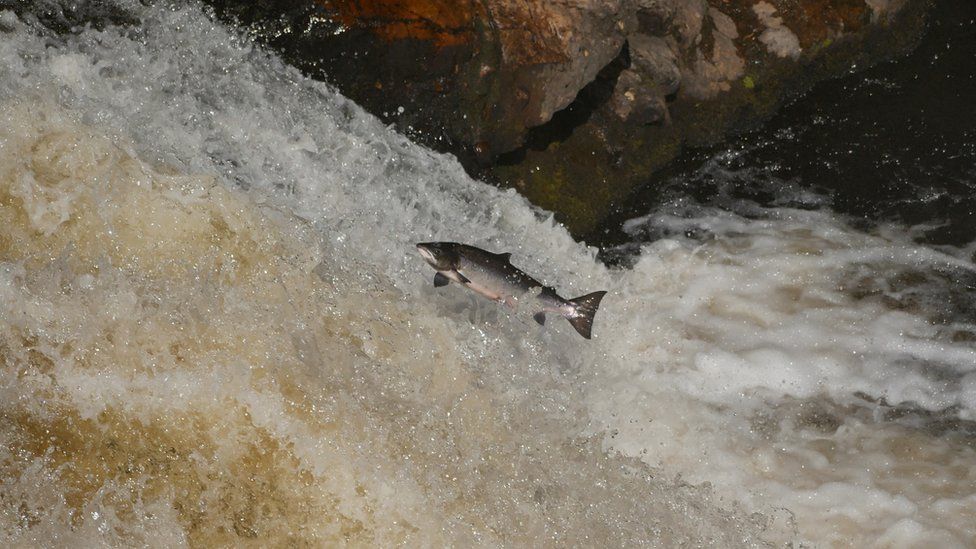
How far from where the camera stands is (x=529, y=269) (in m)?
4.50

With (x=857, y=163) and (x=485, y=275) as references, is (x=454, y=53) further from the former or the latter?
(x=857, y=163)

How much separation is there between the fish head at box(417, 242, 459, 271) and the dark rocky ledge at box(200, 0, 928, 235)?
97 centimetres

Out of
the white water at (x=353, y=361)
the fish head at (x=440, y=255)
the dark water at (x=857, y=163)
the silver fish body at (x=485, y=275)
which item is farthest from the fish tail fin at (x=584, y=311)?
the dark water at (x=857, y=163)

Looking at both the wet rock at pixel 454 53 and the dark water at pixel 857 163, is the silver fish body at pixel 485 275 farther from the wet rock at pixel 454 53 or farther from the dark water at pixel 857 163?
the dark water at pixel 857 163

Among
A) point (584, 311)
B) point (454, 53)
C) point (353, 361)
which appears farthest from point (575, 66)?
point (353, 361)

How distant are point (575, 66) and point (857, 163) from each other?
1.91 m

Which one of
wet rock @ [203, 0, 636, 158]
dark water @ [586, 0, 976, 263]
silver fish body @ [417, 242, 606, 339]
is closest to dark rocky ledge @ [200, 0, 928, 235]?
wet rock @ [203, 0, 636, 158]

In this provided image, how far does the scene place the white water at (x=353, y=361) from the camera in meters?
3.52

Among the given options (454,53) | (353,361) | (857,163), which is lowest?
(353,361)

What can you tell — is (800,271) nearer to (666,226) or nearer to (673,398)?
(666,226)

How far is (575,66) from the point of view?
4.49 metres

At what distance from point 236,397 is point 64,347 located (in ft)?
2.39

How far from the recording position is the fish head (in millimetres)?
3611

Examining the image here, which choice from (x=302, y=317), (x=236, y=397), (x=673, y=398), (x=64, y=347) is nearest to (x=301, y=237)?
(x=302, y=317)
